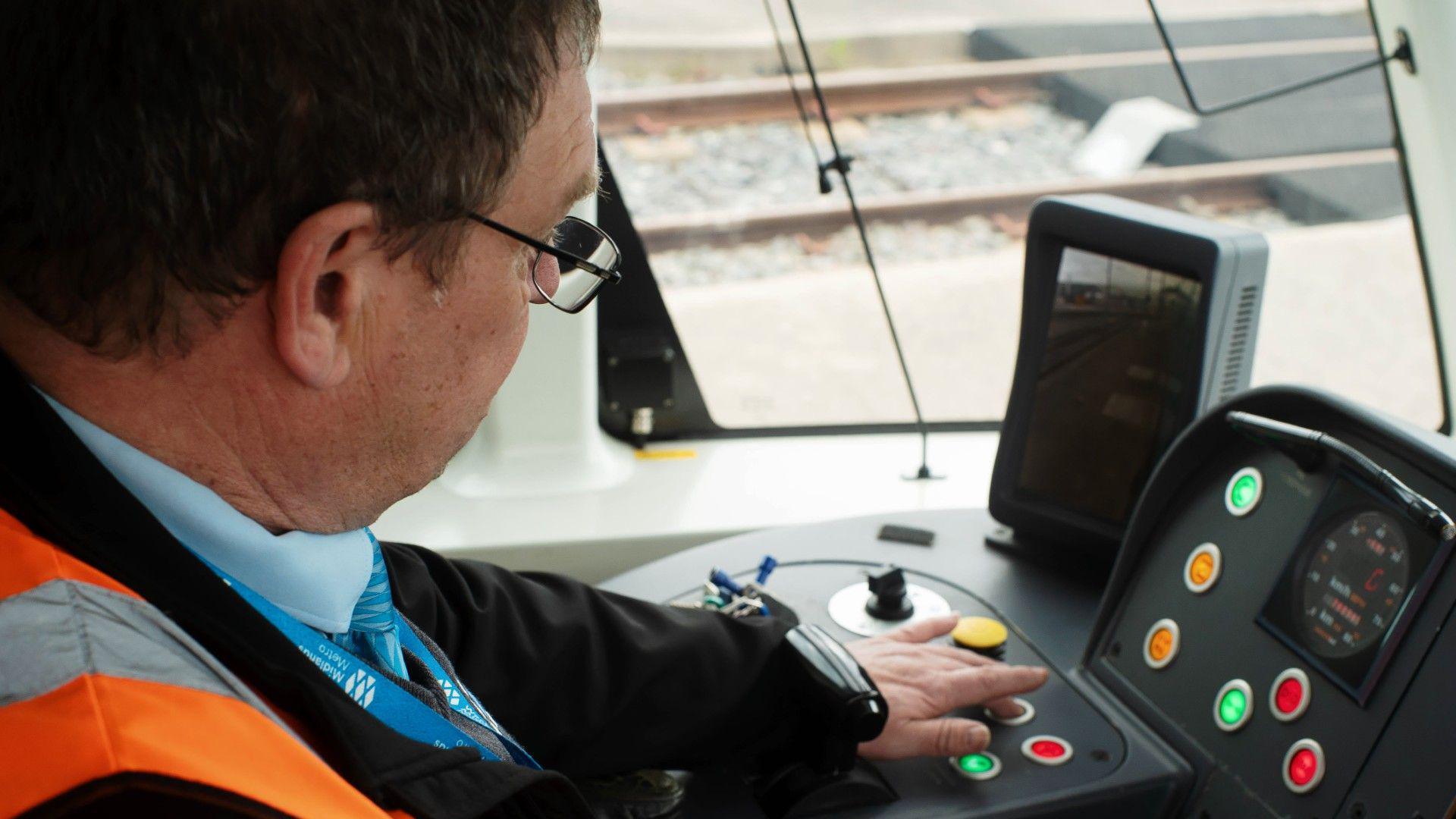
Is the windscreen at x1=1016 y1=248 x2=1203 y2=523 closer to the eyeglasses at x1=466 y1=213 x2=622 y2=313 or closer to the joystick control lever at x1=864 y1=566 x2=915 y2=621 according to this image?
the joystick control lever at x1=864 y1=566 x2=915 y2=621

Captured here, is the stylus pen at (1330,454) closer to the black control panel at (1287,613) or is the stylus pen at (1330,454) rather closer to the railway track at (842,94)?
the black control panel at (1287,613)

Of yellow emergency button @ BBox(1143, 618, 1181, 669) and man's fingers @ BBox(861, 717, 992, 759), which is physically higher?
yellow emergency button @ BBox(1143, 618, 1181, 669)

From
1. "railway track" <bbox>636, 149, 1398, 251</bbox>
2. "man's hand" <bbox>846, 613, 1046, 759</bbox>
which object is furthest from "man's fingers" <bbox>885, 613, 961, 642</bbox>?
"railway track" <bbox>636, 149, 1398, 251</bbox>

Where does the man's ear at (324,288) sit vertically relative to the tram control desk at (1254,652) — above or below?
above

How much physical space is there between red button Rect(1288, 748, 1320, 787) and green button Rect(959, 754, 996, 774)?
252mm

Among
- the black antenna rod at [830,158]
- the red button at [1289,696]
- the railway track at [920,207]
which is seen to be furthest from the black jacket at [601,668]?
the railway track at [920,207]

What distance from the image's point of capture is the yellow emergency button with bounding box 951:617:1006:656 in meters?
1.38

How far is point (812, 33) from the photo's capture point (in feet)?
7.26

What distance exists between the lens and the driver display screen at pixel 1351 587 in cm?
108

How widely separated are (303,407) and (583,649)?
537 mm

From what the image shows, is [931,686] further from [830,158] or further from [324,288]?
[830,158]

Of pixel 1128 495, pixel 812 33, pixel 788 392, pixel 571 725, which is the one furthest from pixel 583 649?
pixel 788 392

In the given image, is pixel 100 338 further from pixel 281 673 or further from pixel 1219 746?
pixel 1219 746

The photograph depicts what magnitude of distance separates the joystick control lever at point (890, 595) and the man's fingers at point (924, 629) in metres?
0.08
